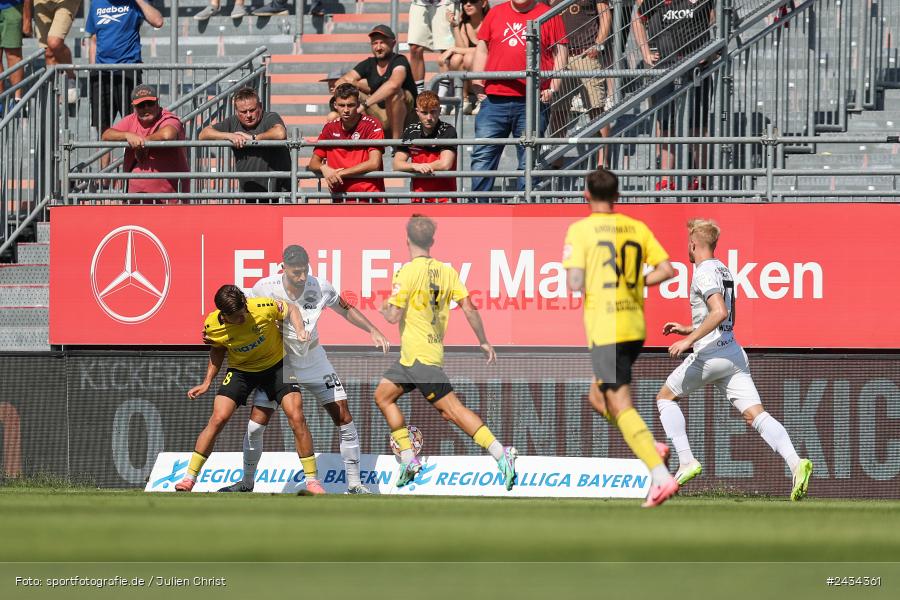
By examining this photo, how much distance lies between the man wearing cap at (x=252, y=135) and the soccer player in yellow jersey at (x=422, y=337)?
99.9 inches

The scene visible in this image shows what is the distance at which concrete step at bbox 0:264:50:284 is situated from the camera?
14.1 m

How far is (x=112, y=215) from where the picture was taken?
43.5 ft

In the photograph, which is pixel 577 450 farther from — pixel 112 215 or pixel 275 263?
pixel 112 215

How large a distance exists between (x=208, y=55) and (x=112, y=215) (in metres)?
6.74

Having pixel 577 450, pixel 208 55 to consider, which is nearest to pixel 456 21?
pixel 208 55

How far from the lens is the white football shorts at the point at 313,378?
39.8 ft

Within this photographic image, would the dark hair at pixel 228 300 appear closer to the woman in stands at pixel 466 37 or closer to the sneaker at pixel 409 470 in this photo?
the sneaker at pixel 409 470

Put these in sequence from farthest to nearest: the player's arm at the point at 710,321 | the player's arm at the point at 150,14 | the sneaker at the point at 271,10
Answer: the sneaker at the point at 271,10, the player's arm at the point at 150,14, the player's arm at the point at 710,321

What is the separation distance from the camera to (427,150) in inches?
526

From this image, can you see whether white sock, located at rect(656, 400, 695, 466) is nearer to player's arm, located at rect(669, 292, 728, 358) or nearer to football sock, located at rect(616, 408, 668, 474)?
player's arm, located at rect(669, 292, 728, 358)

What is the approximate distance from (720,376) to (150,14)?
8.63 meters

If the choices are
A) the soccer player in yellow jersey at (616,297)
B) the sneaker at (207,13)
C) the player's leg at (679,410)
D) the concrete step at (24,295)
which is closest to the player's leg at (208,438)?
the concrete step at (24,295)

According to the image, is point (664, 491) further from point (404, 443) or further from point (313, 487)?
point (313, 487)

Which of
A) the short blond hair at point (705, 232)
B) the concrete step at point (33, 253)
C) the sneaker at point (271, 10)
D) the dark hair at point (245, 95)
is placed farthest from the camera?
the sneaker at point (271, 10)
